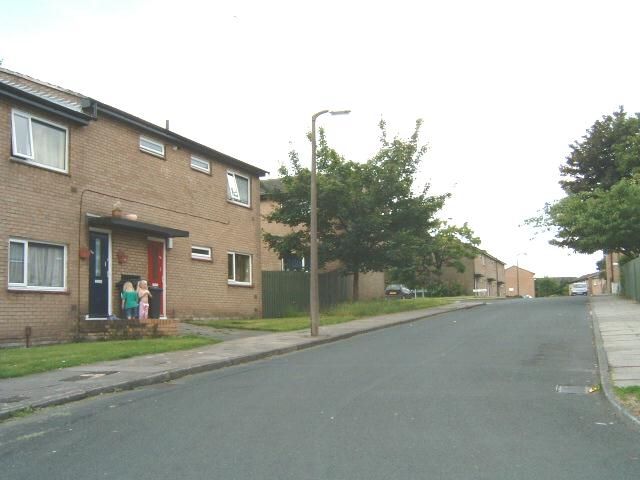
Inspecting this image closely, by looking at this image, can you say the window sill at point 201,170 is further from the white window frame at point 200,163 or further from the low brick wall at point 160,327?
the low brick wall at point 160,327

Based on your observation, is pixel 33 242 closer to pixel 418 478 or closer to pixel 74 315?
pixel 74 315

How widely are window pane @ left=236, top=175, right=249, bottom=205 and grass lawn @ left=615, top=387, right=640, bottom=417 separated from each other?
17.9 metres

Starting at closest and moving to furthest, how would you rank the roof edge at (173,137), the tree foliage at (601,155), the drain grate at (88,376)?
the drain grate at (88,376), the roof edge at (173,137), the tree foliage at (601,155)

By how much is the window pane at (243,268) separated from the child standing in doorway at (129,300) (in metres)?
6.95

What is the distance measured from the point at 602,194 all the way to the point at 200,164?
65.9 ft

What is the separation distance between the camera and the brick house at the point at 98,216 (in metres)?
15.8

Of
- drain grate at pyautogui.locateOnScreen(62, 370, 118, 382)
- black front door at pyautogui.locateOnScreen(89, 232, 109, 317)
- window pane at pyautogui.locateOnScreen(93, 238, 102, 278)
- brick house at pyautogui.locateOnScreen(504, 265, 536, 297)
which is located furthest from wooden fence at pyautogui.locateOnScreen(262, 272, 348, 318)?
brick house at pyautogui.locateOnScreen(504, 265, 536, 297)

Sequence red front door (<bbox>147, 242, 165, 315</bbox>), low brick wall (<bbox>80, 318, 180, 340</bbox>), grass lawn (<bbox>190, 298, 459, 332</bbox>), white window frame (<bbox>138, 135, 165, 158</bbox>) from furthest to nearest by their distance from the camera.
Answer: grass lawn (<bbox>190, 298, 459, 332</bbox>)
white window frame (<bbox>138, 135, 165, 158</bbox>)
red front door (<bbox>147, 242, 165, 315</bbox>)
low brick wall (<bbox>80, 318, 180, 340</bbox>)

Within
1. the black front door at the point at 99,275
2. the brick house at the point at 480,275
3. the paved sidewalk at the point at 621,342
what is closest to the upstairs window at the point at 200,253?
the black front door at the point at 99,275

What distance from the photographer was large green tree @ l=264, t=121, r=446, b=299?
93.3 feet

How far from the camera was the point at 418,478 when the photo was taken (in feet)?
18.2

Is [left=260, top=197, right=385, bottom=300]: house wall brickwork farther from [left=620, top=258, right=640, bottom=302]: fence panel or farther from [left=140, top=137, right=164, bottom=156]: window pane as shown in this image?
[left=620, top=258, right=640, bottom=302]: fence panel

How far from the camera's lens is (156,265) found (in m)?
20.5

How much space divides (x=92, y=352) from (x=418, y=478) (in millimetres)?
9938
